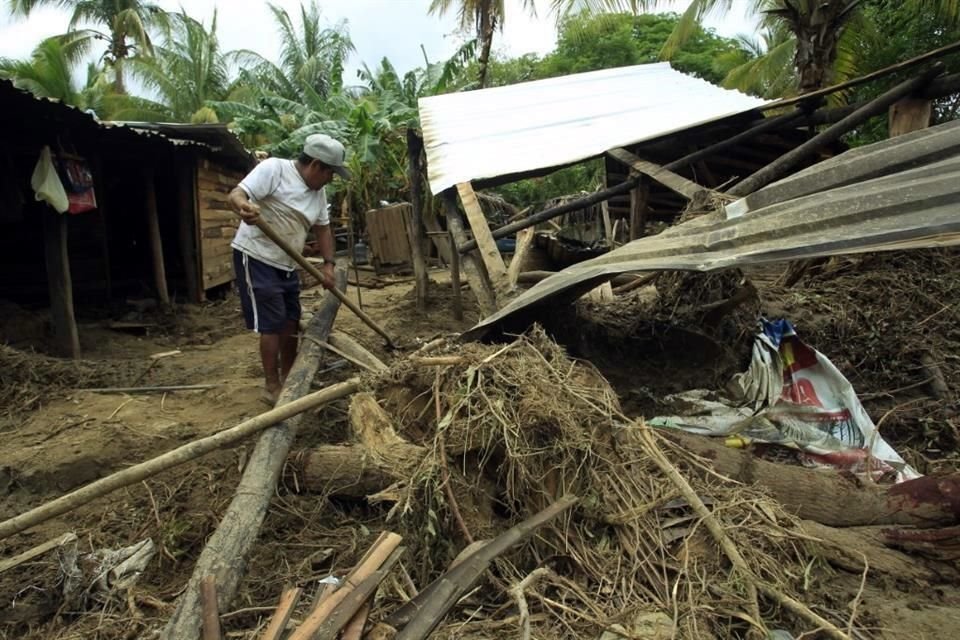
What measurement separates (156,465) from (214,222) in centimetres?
732

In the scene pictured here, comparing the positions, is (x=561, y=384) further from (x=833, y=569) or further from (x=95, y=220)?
(x=95, y=220)

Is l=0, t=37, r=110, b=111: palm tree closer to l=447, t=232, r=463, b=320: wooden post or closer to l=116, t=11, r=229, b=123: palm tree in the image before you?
l=116, t=11, r=229, b=123: palm tree

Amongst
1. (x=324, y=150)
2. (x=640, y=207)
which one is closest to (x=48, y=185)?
(x=324, y=150)

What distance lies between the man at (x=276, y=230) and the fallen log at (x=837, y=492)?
2.57 meters

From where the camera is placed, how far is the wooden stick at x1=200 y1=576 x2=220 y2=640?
1.70m

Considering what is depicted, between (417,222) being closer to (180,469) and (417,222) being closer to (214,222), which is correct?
(214,222)

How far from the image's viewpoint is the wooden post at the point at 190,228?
7938 millimetres

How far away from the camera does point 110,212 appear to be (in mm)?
7840

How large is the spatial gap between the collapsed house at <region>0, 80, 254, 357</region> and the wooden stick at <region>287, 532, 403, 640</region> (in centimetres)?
453

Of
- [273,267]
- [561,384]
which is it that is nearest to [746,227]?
[561,384]

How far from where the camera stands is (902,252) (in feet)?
15.2

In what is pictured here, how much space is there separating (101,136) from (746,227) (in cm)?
689

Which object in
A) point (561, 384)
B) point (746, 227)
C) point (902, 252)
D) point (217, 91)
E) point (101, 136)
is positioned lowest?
point (561, 384)

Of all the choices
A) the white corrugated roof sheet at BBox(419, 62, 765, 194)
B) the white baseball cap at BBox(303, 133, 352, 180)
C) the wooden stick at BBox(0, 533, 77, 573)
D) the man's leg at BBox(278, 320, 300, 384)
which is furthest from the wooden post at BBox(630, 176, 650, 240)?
the wooden stick at BBox(0, 533, 77, 573)
